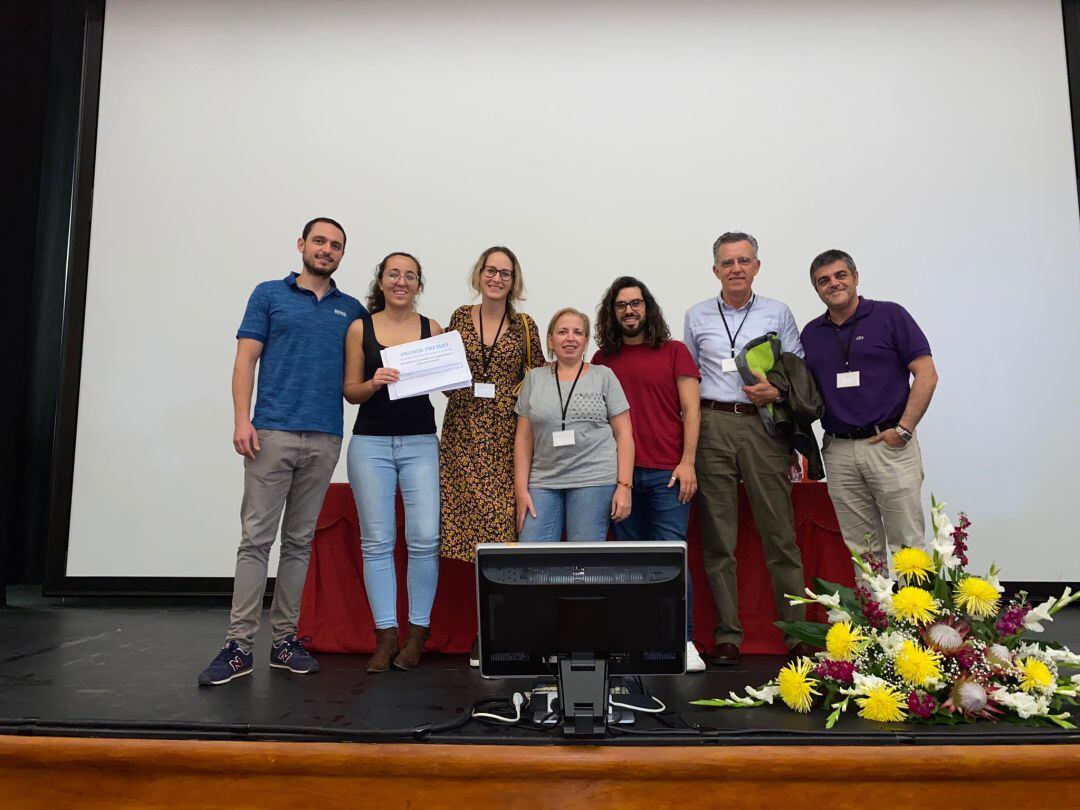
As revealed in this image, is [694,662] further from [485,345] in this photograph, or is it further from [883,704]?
[485,345]

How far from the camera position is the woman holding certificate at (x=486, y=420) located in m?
2.49

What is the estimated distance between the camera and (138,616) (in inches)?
142

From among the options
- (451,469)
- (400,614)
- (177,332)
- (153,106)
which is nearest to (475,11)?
(153,106)

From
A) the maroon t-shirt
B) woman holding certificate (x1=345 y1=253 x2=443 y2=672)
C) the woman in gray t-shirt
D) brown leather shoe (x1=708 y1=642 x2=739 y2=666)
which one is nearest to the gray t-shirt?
the woman in gray t-shirt

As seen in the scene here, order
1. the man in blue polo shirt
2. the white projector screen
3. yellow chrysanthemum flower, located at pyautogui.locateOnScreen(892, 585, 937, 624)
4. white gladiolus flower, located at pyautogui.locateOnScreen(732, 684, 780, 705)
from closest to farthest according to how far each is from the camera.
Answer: yellow chrysanthemum flower, located at pyautogui.locateOnScreen(892, 585, 937, 624)
white gladiolus flower, located at pyautogui.locateOnScreen(732, 684, 780, 705)
the man in blue polo shirt
the white projector screen

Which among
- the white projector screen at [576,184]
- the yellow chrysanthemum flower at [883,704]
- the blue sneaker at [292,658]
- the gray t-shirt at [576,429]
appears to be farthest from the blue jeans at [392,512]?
the white projector screen at [576,184]

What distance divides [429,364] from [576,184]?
2.19 metres

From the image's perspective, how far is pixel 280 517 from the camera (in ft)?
8.00

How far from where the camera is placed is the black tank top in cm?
243

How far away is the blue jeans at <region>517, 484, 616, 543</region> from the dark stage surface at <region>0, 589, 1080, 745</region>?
0.50 m

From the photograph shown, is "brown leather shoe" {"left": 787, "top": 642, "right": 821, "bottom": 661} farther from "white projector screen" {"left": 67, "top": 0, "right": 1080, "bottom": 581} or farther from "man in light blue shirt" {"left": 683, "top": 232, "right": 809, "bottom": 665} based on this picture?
"white projector screen" {"left": 67, "top": 0, "right": 1080, "bottom": 581}

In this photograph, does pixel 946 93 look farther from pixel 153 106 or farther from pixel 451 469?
pixel 153 106

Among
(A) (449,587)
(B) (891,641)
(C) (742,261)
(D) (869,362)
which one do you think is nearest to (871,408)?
(D) (869,362)

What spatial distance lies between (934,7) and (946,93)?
547 millimetres
